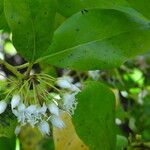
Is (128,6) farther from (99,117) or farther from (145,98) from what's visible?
(145,98)

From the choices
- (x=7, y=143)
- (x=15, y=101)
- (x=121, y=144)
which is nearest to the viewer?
(x=15, y=101)

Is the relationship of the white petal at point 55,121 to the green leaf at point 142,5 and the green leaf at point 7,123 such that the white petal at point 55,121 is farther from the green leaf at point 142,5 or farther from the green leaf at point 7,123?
the green leaf at point 142,5

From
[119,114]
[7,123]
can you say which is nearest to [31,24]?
[7,123]

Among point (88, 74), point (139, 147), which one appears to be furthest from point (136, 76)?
point (139, 147)

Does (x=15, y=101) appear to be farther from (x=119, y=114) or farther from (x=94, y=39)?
(x=119, y=114)

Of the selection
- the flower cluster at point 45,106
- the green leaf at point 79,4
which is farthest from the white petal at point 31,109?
the green leaf at point 79,4

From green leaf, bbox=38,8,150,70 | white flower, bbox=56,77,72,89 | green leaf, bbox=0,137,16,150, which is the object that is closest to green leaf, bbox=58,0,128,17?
green leaf, bbox=38,8,150,70
